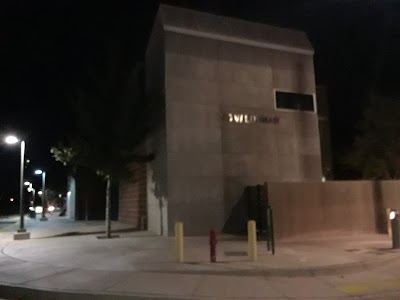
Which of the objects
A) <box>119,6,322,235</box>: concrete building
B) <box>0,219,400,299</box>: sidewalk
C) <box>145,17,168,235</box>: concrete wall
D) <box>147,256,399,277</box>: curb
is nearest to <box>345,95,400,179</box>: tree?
<box>119,6,322,235</box>: concrete building

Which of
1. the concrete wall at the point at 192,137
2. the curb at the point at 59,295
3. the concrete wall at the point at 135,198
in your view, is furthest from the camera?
the concrete wall at the point at 135,198

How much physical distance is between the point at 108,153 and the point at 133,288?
10.4 metres

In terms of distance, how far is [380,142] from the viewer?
75.2 feet

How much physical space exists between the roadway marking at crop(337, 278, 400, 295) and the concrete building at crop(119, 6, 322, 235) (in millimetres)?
10130

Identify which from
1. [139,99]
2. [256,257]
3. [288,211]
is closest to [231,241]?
[288,211]

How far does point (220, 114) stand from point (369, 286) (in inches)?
471

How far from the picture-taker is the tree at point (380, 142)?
22.4m

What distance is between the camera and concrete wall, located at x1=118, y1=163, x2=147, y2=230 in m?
23.6

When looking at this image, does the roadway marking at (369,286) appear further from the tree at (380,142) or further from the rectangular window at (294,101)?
the tree at (380,142)

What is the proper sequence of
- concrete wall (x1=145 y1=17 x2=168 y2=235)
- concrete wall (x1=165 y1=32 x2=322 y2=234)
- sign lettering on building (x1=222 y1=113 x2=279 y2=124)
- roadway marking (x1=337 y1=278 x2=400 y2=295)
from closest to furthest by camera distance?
roadway marking (x1=337 y1=278 x2=400 y2=295), concrete wall (x1=165 y1=32 x2=322 y2=234), concrete wall (x1=145 y1=17 x2=168 y2=235), sign lettering on building (x1=222 y1=113 x2=279 y2=124)

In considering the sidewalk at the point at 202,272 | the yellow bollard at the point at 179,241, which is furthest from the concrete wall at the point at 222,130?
the yellow bollard at the point at 179,241

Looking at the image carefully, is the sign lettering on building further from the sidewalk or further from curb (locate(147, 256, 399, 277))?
curb (locate(147, 256, 399, 277))

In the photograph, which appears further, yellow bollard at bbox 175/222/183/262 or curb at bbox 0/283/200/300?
yellow bollard at bbox 175/222/183/262

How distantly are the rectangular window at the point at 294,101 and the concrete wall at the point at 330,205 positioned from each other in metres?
4.90
